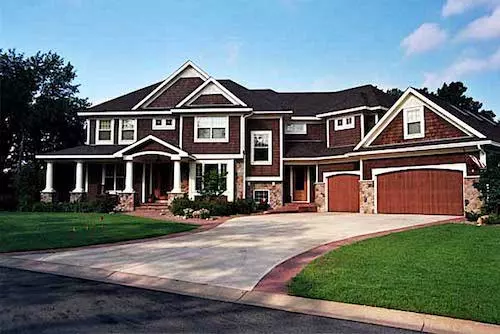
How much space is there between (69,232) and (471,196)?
15.1 meters

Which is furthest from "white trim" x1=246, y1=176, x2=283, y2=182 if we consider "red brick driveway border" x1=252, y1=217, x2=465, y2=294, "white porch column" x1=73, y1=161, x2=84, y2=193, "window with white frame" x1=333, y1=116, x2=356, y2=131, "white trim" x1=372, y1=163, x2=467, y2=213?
"red brick driveway border" x1=252, y1=217, x2=465, y2=294

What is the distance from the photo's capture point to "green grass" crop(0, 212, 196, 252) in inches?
478

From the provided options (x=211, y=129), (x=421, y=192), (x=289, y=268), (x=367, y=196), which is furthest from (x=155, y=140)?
(x=289, y=268)

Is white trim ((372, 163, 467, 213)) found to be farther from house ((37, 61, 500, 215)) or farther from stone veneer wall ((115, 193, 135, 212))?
stone veneer wall ((115, 193, 135, 212))

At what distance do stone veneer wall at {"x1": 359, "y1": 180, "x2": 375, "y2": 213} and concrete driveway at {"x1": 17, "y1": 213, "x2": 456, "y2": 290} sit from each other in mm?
5455

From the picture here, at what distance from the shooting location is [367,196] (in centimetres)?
2238

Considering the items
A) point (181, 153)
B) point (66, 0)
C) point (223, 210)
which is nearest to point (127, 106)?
point (181, 153)

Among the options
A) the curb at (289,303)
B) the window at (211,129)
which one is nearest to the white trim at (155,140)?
the window at (211,129)

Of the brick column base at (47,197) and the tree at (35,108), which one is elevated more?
the tree at (35,108)

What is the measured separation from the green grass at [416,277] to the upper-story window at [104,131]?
2017cm

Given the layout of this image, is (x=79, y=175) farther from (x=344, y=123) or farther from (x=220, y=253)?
(x=220, y=253)

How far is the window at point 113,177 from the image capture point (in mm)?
26797

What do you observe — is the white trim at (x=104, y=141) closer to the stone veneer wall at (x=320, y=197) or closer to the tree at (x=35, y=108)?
the tree at (x=35, y=108)

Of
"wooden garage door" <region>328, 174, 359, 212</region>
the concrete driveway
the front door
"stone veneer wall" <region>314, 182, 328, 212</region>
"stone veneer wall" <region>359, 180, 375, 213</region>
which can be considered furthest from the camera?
the front door
